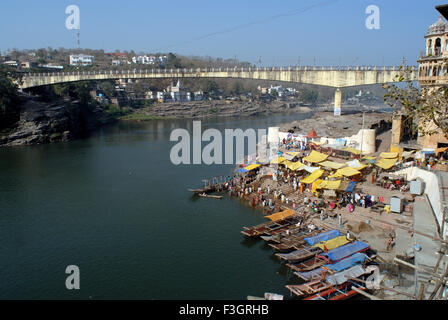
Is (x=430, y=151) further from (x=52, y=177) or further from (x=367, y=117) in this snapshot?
(x=52, y=177)

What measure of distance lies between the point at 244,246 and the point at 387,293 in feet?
17.5

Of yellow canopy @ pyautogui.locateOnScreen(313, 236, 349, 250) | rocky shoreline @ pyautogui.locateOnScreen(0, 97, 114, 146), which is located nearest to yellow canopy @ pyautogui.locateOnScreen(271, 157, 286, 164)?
yellow canopy @ pyautogui.locateOnScreen(313, 236, 349, 250)

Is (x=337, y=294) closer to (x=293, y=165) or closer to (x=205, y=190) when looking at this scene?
(x=293, y=165)

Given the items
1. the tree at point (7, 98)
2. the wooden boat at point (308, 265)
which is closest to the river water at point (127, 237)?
the wooden boat at point (308, 265)

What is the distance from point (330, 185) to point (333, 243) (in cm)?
426

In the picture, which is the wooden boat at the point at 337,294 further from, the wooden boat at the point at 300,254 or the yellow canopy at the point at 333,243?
the yellow canopy at the point at 333,243

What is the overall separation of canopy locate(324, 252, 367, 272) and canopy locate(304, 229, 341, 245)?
57.0 inches

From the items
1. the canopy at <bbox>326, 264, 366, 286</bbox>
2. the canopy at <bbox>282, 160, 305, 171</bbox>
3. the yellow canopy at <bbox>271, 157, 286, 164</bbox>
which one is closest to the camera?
the canopy at <bbox>326, 264, 366, 286</bbox>

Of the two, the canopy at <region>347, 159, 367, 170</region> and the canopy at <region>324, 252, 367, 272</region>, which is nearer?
the canopy at <region>324, 252, 367, 272</region>

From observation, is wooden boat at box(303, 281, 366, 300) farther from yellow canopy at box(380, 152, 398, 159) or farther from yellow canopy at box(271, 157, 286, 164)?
yellow canopy at box(380, 152, 398, 159)

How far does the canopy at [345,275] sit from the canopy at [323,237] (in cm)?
192

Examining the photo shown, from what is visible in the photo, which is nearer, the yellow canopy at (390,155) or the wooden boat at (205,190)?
the yellow canopy at (390,155)

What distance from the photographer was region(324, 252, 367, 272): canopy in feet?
33.9

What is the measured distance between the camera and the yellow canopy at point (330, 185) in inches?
603
